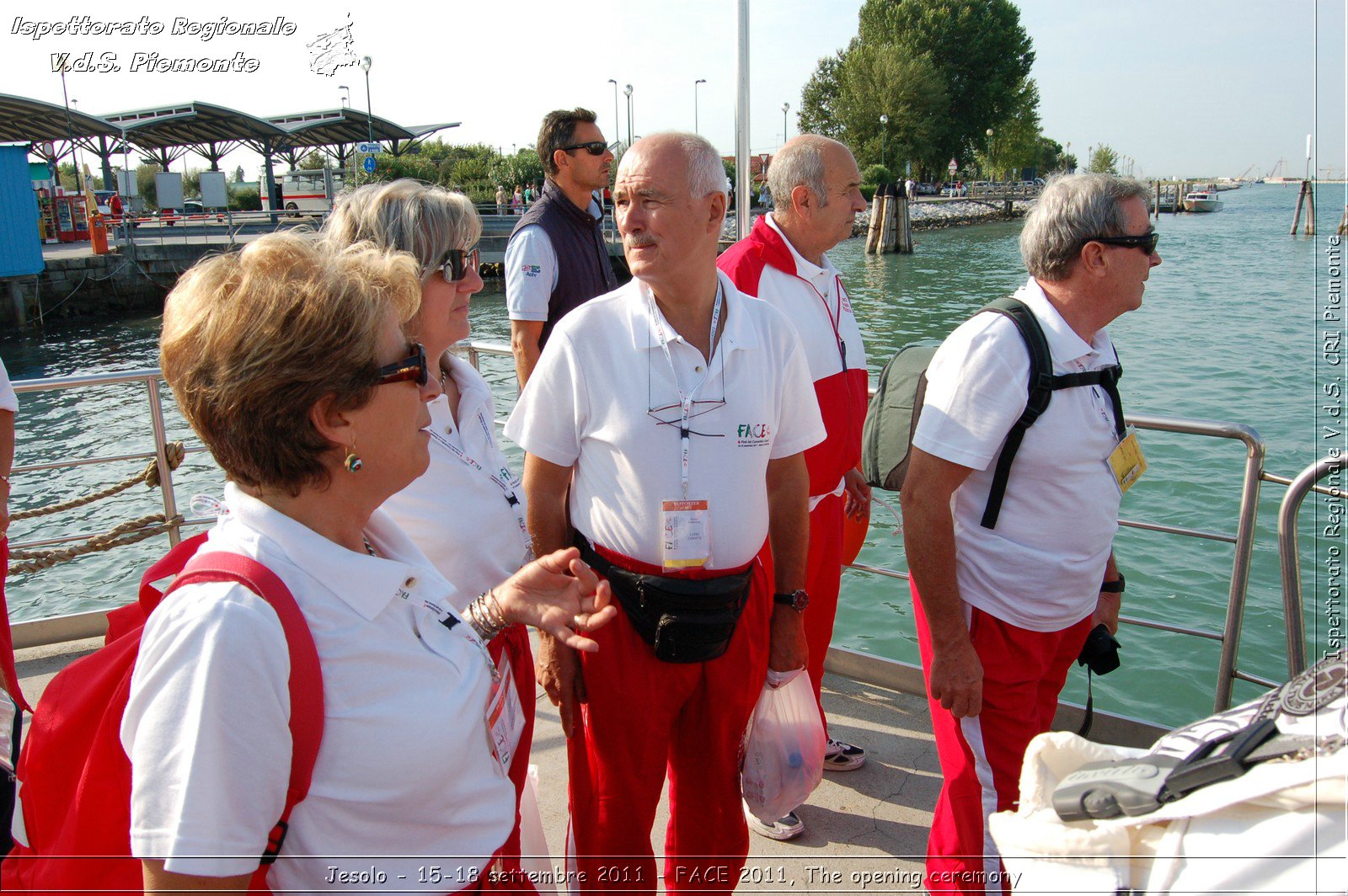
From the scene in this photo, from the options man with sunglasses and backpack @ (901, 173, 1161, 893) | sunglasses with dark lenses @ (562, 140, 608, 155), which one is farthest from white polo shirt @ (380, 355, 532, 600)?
sunglasses with dark lenses @ (562, 140, 608, 155)

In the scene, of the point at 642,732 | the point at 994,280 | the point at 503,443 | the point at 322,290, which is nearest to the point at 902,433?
the point at 642,732

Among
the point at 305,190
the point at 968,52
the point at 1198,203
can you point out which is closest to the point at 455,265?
the point at 305,190

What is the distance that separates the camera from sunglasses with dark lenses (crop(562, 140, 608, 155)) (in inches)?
151

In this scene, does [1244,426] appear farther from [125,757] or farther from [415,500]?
[125,757]

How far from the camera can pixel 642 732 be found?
6.77 feet

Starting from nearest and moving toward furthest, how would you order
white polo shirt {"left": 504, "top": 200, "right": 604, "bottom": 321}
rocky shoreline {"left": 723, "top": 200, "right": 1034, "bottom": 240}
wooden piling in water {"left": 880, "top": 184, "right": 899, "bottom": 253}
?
white polo shirt {"left": 504, "top": 200, "right": 604, "bottom": 321}, wooden piling in water {"left": 880, "top": 184, "right": 899, "bottom": 253}, rocky shoreline {"left": 723, "top": 200, "right": 1034, "bottom": 240}

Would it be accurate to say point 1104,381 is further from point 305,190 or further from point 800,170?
point 305,190

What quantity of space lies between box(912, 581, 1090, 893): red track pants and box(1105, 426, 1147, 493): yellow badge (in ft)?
1.34

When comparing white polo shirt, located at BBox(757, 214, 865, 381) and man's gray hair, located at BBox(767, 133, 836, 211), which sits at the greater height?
man's gray hair, located at BBox(767, 133, 836, 211)

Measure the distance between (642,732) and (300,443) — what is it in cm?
116

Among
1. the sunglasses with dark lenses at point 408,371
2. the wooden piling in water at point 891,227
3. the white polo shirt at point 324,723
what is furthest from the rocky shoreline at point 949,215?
the white polo shirt at point 324,723

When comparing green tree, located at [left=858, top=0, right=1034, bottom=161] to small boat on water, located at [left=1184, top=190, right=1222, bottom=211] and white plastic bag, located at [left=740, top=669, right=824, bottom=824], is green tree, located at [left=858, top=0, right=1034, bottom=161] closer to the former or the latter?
small boat on water, located at [left=1184, top=190, right=1222, bottom=211]

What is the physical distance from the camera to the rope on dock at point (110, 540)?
4.05 m

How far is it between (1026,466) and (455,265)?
140 cm
